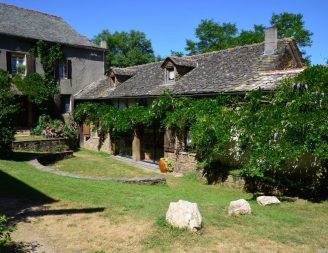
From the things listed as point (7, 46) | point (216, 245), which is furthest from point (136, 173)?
point (7, 46)

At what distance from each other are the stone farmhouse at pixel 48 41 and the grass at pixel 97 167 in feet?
26.1

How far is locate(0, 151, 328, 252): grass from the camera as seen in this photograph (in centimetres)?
652

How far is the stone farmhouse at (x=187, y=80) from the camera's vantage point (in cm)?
1565

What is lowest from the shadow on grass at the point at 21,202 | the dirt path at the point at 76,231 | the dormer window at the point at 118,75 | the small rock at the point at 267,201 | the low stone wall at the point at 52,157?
the small rock at the point at 267,201

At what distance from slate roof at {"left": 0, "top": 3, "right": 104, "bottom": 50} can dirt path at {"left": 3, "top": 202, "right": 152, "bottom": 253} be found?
1973 cm

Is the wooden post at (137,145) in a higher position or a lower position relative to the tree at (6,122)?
lower

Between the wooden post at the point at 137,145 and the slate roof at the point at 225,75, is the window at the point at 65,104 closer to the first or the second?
the slate roof at the point at 225,75

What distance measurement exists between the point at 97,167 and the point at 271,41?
1091 cm

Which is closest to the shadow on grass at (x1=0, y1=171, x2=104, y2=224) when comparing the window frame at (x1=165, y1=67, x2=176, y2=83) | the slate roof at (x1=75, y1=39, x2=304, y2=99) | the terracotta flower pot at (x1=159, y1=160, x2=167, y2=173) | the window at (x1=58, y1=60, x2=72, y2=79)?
the terracotta flower pot at (x1=159, y1=160, x2=167, y2=173)

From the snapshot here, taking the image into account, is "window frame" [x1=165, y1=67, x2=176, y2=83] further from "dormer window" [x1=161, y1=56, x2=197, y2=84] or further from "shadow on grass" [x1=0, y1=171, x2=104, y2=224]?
"shadow on grass" [x1=0, y1=171, x2=104, y2=224]

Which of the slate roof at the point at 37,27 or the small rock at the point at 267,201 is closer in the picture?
the small rock at the point at 267,201

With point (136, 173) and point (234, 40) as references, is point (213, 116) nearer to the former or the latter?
point (136, 173)

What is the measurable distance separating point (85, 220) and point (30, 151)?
14.6 meters

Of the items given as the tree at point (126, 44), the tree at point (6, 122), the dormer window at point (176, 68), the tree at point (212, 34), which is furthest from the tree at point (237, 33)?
the tree at point (6, 122)
